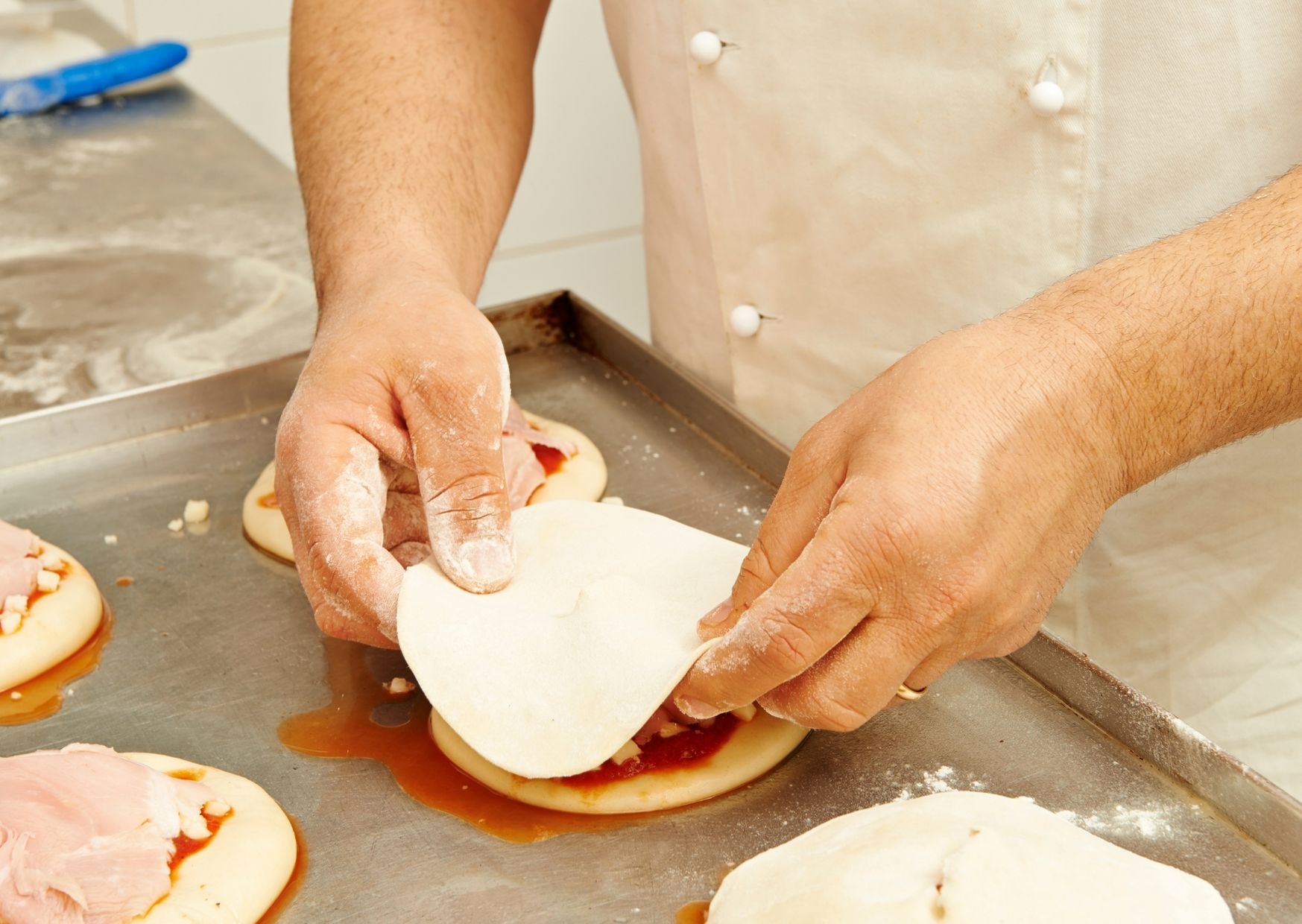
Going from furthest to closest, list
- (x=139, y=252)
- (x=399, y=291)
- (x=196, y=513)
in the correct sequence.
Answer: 1. (x=139, y=252)
2. (x=196, y=513)
3. (x=399, y=291)

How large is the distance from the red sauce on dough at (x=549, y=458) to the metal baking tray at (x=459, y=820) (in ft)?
0.28

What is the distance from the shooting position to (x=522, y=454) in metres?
1.66

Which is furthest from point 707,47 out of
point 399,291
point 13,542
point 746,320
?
point 13,542

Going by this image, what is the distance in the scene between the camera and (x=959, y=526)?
1.03 meters

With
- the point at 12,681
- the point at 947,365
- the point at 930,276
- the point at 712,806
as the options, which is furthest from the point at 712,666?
the point at 12,681

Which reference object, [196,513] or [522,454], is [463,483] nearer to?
[522,454]

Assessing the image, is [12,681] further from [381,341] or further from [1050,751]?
[1050,751]

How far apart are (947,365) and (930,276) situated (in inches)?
20.1

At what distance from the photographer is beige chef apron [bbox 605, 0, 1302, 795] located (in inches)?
54.0

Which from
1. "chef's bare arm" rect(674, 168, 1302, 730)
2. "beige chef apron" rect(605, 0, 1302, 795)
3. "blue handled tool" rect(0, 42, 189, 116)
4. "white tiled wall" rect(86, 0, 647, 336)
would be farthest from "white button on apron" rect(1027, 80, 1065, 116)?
"white tiled wall" rect(86, 0, 647, 336)

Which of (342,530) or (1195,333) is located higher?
(1195,333)

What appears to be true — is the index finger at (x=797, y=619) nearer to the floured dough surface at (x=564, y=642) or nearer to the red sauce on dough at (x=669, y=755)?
the floured dough surface at (x=564, y=642)

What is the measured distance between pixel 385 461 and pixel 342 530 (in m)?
0.13

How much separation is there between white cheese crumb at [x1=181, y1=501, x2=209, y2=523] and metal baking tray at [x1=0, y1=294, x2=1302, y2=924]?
0.02m
